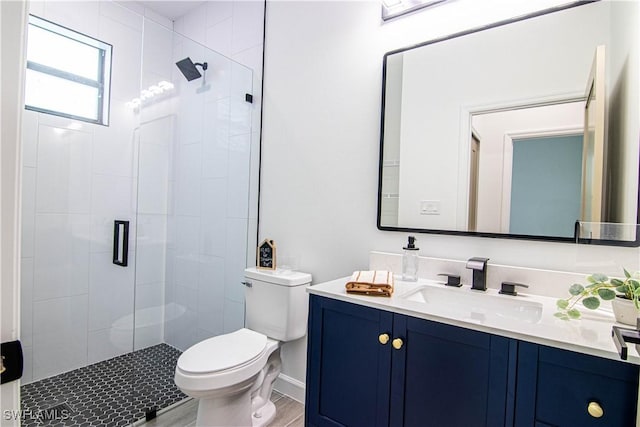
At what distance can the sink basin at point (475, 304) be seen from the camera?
1202 mm

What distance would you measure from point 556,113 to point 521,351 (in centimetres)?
98

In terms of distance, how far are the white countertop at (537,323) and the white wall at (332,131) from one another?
32cm

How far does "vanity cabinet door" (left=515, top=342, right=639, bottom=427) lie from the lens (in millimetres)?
835

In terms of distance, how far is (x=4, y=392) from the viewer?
529 millimetres

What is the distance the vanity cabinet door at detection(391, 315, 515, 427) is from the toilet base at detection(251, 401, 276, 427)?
0.92 metres

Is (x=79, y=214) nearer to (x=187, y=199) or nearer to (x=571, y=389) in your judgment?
(x=187, y=199)

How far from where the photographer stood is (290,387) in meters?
2.12

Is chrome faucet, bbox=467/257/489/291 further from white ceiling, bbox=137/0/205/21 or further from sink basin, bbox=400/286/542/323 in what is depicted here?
white ceiling, bbox=137/0/205/21

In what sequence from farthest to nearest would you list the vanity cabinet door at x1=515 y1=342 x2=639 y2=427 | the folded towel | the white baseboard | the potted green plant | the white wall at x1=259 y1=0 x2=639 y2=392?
the white baseboard < the white wall at x1=259 y1=0 x2=639 y2=392 < the folded towel < the potted green plant < the vanity cabinet door at x1=515 y1=342 x2=639 y2=427

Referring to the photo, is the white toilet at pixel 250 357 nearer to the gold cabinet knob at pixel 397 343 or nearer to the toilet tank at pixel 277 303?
the toilet tank at pixel 277 303

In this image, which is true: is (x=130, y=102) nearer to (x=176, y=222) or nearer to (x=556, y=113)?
(x=176, y=222)

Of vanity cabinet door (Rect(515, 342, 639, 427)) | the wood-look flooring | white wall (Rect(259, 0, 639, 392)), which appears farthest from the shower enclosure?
vanity cabinet door (Rect(515, 342, 639, 427))

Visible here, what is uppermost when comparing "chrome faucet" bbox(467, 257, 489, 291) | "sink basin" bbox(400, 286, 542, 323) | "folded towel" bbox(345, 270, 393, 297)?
"chrome faucet" bbox(467, 257, 489, 291)

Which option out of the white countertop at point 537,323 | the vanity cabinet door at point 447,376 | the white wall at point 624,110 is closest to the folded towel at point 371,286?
the white countertop at point 537,323
